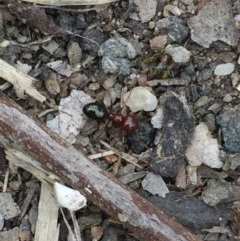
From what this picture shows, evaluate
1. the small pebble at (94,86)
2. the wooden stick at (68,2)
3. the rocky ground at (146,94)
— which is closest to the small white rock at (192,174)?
the rocky ground at (146,94)

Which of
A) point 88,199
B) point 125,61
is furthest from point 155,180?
point 125,61

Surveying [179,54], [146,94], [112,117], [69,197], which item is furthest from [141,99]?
[69,197]

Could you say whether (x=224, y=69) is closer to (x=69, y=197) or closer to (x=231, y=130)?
(x=231, y=130)

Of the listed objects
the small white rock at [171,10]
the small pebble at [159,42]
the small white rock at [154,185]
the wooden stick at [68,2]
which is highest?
the wooden stick at [68,2]

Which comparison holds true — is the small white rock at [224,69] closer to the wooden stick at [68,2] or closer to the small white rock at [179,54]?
the small white rock at [179,54]

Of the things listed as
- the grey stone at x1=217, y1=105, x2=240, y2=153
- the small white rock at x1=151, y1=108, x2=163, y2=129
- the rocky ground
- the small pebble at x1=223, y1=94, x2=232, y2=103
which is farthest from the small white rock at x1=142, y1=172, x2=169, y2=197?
the small pebble at x1=223, y1=94, x2=232, y2=103
